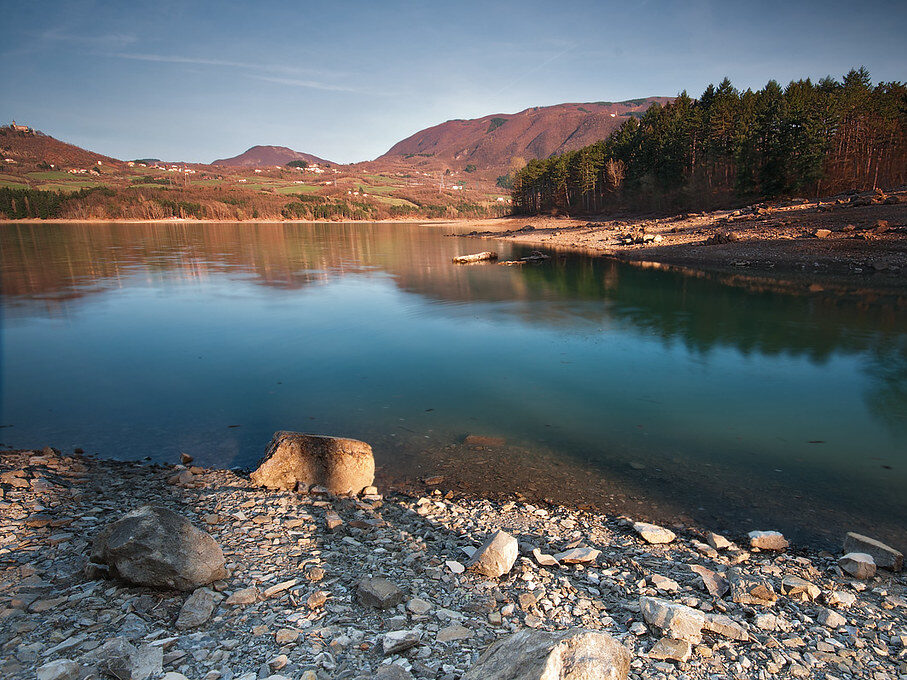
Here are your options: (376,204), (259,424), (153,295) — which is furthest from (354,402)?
(376,204)

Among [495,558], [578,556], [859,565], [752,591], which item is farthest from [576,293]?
[495,558]

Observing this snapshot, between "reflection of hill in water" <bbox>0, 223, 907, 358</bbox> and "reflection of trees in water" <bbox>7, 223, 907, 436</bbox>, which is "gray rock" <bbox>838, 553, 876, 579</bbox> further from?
"reflection of hill in water" <bbox>0, 223, 907, 358</bbox>

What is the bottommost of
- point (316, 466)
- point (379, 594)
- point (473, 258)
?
point (316, 466)

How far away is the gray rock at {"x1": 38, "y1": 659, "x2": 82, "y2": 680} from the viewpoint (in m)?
3.54

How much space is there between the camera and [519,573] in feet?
17.2

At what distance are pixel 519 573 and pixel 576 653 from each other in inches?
81.3

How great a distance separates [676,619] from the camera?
13.8 ft

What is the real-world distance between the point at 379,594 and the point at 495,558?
52.4 inches

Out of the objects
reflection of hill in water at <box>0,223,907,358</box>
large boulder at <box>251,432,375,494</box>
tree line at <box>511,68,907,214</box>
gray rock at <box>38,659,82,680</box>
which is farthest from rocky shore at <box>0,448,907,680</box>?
tree line at <box>511,68,907,214</box>

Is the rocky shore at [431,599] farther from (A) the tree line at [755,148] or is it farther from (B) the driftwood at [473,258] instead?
(A) the tree line at [755,148]

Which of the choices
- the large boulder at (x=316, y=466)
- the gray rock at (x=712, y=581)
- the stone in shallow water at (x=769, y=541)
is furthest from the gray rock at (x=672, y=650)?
the large boulder at (x=316, y=466)

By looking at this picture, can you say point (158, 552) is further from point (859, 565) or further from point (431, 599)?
point (859, 565)

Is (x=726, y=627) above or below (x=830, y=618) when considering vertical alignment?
above

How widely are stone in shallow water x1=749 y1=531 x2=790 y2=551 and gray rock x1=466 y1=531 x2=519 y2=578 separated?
3.20 meters
